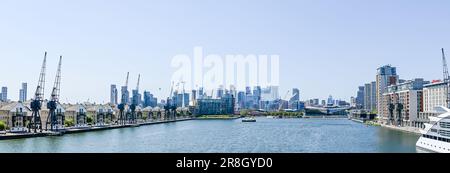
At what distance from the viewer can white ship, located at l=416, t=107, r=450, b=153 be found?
11.4 metres

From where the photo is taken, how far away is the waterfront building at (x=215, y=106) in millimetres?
67500

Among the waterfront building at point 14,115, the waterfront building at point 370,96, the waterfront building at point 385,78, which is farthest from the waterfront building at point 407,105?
the waterfront building at point 370,96

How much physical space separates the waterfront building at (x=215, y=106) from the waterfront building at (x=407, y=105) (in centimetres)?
3532

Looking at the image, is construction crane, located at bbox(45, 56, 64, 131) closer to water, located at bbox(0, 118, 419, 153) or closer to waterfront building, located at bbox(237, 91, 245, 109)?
water, located at bbox(0, 118, 419, 153)

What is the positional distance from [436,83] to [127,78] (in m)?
24.4

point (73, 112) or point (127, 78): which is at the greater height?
point (127, 78)

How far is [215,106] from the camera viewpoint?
224 feet

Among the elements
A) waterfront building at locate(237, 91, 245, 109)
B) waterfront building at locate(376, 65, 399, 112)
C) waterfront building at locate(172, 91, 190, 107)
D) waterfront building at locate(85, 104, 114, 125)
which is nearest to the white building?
waterfront building at locate(376, 65, 399, 112)

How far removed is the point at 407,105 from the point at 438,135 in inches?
831

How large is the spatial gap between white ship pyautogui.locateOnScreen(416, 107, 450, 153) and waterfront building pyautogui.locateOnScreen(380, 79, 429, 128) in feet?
51.9

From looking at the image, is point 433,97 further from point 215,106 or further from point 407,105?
point 215,106
